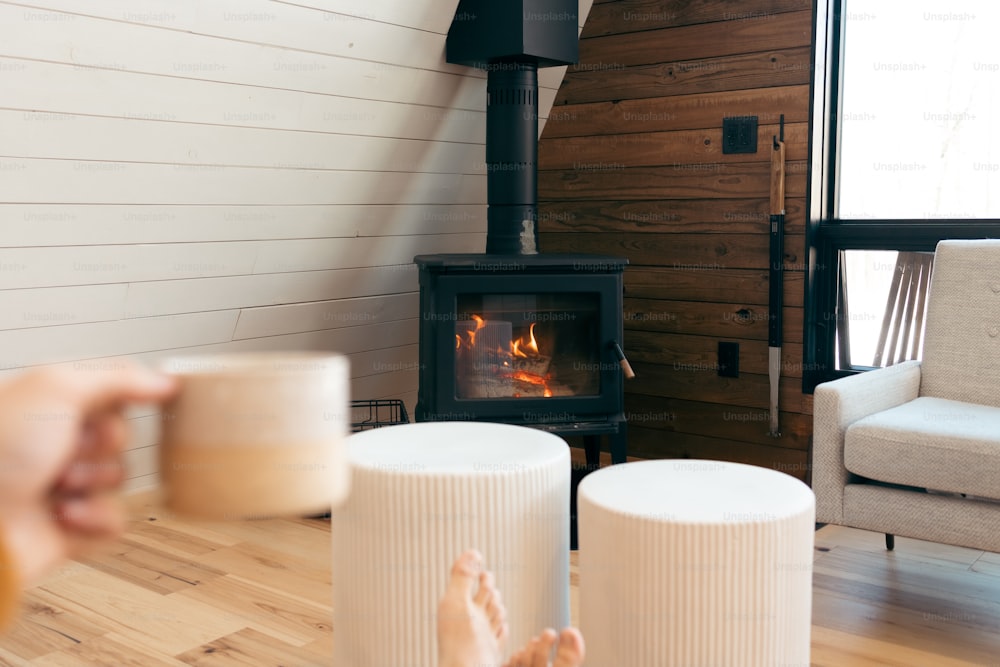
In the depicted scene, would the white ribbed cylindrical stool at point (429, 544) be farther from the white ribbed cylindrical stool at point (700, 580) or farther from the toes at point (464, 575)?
the toes at point (464, 575)

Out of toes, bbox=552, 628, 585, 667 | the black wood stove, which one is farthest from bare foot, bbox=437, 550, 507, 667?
the black wood stove

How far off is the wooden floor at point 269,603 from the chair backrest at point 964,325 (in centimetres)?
50

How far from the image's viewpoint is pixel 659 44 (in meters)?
3.69

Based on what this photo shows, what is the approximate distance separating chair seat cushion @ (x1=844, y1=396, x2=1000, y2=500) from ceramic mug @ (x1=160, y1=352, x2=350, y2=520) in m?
1.97

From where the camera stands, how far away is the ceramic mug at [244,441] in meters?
0.73

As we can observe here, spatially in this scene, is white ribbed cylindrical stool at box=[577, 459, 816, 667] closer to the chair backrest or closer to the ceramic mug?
the ceramic mug

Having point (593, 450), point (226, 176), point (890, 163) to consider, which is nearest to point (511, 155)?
point (226, 176)

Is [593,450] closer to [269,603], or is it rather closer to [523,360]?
[523,360]

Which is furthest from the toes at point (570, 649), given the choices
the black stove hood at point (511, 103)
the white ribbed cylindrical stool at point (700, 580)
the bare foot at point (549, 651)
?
the black stove hood at point (511, 103)

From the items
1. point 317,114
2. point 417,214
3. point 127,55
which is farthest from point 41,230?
point 417,214

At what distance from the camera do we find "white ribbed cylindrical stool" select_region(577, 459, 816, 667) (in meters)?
1.68

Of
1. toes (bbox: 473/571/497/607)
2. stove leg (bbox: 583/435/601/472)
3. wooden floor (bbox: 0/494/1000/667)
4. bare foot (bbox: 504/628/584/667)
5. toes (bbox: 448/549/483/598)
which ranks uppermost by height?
toes (bbox: 448/549/483/598)

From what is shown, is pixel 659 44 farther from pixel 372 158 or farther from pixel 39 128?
pixel 39 128

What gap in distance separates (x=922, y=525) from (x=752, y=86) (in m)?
1.72
